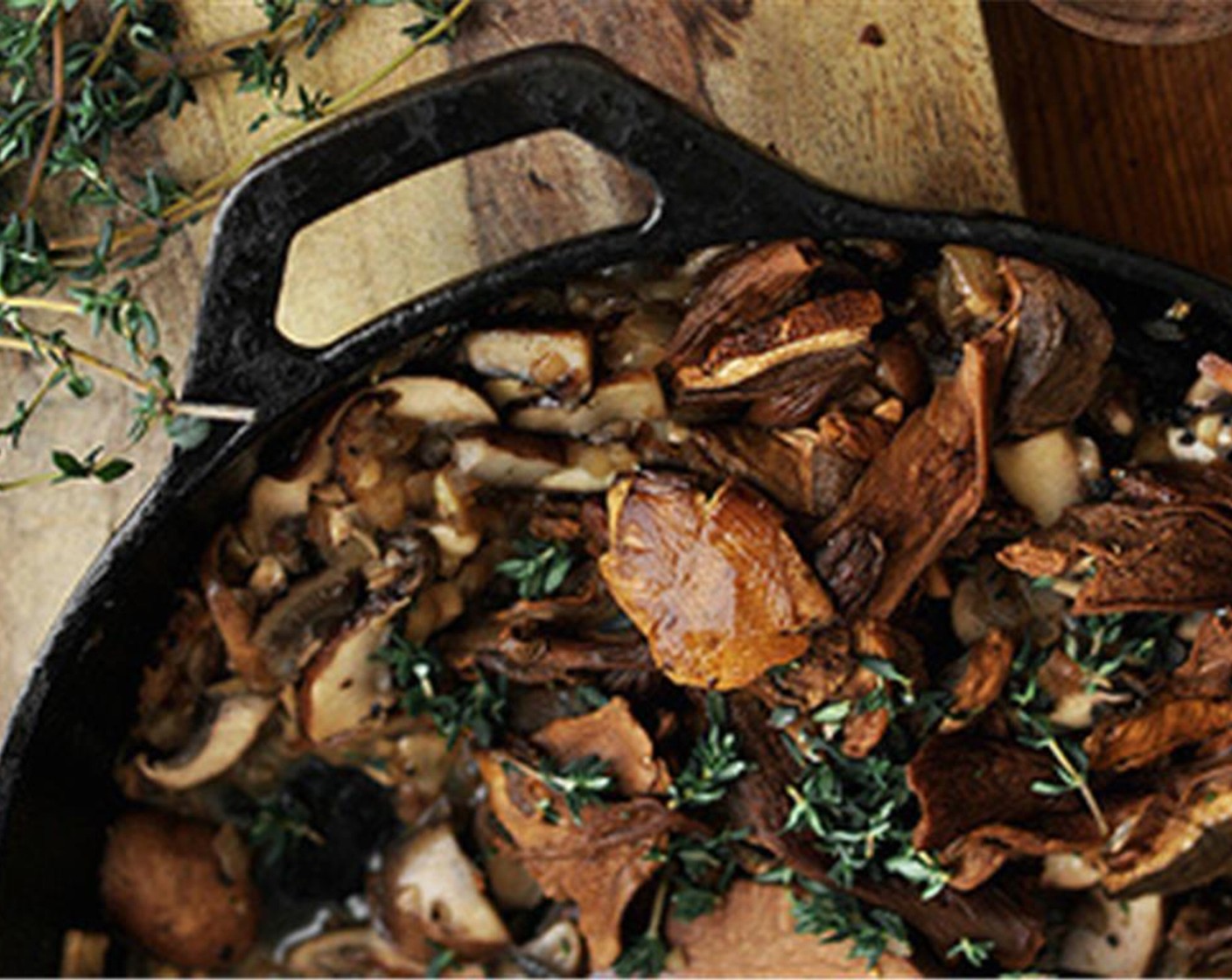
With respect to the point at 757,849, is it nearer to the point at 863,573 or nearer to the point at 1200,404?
the point at 863,573

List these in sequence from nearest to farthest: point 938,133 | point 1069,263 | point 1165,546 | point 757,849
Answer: point 1069,263 → point 1165,546 → point 938,133 → point 757,849

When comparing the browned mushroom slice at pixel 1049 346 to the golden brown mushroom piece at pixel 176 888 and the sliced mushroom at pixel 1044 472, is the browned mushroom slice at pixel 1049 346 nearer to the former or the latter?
the sliced mushroom at pixel 1044 472

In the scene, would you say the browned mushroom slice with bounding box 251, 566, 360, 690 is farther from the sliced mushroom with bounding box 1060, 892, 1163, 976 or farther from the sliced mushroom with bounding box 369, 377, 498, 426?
the sliced mushroom with bounding box 1060, 892, 1163, 976

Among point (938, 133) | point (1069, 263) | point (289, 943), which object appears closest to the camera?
point (1069, 263)

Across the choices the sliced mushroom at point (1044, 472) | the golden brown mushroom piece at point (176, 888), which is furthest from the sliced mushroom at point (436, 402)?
the golden brown mushroom piece at point (176, 888)

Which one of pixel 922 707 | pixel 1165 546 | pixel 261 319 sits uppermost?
pixel 261 319

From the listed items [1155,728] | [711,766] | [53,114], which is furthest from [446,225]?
[1155,728]

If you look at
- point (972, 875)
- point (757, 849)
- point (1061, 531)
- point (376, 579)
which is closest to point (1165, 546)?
point (1061, 531)

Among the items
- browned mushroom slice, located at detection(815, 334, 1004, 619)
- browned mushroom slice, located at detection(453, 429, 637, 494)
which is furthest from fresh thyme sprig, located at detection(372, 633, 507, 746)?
browned mushroom slice, located at detection(815, 334, 1004, 619)
